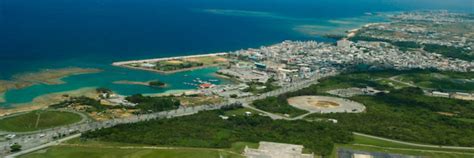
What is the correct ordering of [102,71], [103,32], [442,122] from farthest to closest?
[103,32]
[102,71]
[442,122]

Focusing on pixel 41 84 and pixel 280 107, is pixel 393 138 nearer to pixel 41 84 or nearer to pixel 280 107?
pixel 280 107

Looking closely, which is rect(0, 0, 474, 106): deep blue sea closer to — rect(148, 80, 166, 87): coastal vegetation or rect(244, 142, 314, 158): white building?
rect(148, 80, 166, 87): coastal vegetation

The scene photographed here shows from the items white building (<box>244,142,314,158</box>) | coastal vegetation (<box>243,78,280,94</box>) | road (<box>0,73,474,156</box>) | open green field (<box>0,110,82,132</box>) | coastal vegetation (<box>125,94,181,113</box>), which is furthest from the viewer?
coastal vegetation (<box>243,78,280,94</box>)

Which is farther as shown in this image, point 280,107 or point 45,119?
point 280,107

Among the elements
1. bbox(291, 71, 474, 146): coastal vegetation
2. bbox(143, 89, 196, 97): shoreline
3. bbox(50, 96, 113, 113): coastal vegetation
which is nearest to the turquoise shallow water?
bbox(143, 89, 196, 97): shoreline

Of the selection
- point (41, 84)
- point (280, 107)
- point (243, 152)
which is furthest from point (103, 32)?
point (243, 152)

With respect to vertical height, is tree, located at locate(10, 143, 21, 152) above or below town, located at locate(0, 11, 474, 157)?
below

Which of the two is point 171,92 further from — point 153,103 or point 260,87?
point 260,87
